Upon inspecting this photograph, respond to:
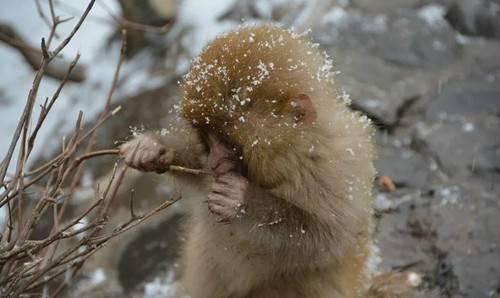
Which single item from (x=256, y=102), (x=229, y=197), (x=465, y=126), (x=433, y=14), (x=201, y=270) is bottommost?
(x=465, y=126)

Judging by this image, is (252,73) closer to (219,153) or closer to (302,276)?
(219,153)

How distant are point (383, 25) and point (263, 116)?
130 inches

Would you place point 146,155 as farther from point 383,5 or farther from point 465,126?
point 383,5

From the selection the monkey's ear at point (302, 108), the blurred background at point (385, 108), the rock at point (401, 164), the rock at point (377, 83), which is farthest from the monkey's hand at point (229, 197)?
the rock at point (377, 83)

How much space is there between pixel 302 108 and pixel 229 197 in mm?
429

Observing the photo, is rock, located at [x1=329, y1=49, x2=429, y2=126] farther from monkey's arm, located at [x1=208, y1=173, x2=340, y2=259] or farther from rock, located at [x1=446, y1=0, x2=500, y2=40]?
monkey's arm, located at [x1=208, y1=173, x2=340, y2=259]

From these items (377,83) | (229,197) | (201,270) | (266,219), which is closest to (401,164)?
(377,83)

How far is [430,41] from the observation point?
18.5 ft

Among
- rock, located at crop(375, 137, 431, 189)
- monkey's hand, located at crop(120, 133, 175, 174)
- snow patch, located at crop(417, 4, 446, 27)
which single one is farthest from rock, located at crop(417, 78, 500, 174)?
monkey's hand, located at crop(120, 133, 175, 174)

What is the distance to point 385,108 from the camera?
493cm

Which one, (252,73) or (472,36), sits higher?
(252,73)

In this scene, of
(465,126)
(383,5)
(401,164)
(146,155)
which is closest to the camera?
(146,155)

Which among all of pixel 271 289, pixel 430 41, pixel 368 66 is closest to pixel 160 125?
pixel 368 66

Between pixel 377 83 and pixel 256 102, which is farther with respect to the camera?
pixel 377 83
